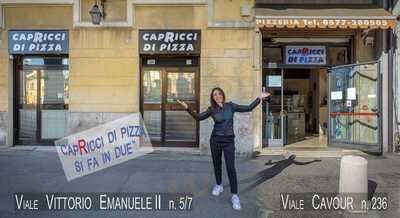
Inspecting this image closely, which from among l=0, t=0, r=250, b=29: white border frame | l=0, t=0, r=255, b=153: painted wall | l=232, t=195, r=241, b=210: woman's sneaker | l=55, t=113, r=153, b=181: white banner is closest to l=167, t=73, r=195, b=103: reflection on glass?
l=0, t=0, r=255, b=153: painted wall

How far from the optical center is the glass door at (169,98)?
11.5 m

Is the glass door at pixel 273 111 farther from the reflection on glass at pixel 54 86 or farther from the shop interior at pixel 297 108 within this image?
the reflection on glass at pixel 54 86

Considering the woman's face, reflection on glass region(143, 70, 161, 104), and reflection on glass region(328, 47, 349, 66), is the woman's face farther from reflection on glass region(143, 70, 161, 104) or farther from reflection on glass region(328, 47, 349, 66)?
reflection on glass region(328, 47, 349, 66)

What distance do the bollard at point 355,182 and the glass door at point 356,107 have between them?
5.02m

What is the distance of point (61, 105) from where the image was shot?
38.4 ft

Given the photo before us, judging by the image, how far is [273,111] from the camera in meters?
12.2

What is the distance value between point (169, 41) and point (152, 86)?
4.36 feet

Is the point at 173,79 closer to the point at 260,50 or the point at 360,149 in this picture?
the point at 260,50

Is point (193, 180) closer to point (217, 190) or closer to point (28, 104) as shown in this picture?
point (217, 190)

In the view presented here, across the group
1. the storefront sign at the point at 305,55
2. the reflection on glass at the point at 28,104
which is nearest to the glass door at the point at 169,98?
the storefront sign at the point at 305,55

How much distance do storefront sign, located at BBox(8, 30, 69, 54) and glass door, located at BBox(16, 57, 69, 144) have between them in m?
0.45

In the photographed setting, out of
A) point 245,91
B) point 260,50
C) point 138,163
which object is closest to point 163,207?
point 138,163

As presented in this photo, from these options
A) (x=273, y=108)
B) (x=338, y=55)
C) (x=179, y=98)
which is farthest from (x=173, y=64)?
(x=338, y=55)

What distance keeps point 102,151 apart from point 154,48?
11.7 ft
